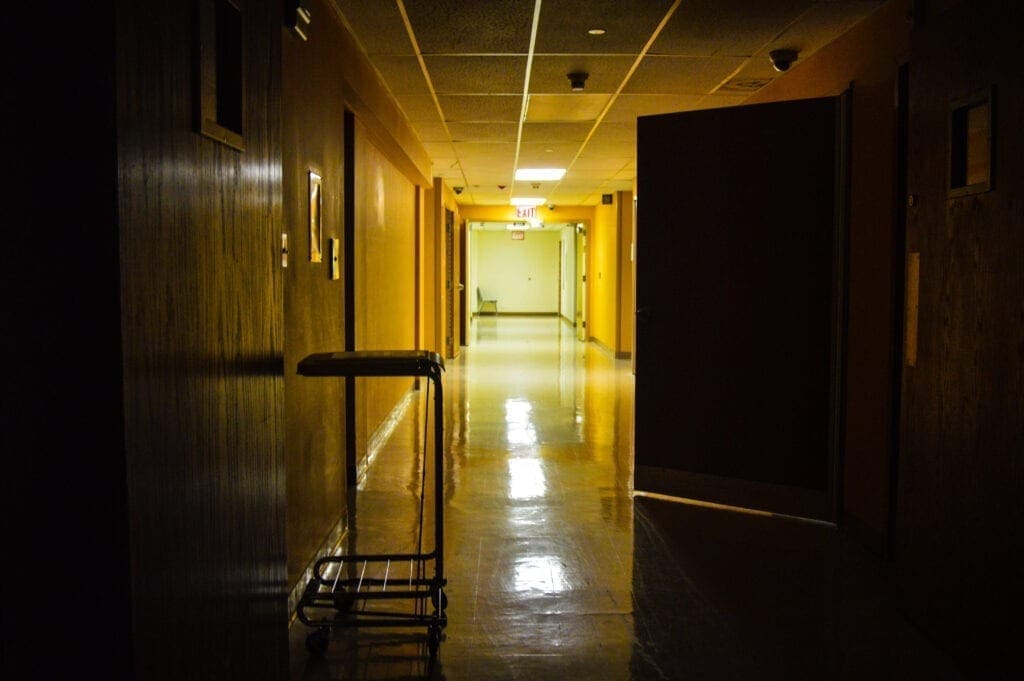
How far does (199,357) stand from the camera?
1.72 m

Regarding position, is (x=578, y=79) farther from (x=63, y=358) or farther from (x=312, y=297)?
(x=63, y=358)

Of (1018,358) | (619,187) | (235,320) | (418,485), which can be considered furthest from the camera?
(619,187)

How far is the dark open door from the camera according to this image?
181 inches

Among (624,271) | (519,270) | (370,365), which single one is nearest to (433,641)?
(370,365)

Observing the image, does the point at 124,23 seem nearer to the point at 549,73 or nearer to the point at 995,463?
the point at 995,463

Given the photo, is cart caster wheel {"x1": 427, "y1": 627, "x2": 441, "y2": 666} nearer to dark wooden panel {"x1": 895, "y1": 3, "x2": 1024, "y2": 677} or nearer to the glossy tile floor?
the glossy tile floor

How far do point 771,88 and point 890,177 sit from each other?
2.25 meters

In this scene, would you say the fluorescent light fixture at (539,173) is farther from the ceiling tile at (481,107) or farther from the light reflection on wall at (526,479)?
the light reflection on wall at (526,479)

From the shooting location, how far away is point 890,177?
13.1ft

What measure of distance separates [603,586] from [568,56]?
3255 millimetres

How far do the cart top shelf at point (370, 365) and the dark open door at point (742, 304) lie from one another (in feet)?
7.78

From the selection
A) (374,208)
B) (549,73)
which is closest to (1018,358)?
(549,73)

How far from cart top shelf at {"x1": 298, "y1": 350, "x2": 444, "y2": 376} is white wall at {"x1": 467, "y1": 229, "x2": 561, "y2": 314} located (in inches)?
927

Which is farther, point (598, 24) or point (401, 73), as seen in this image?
point (401, 73)
